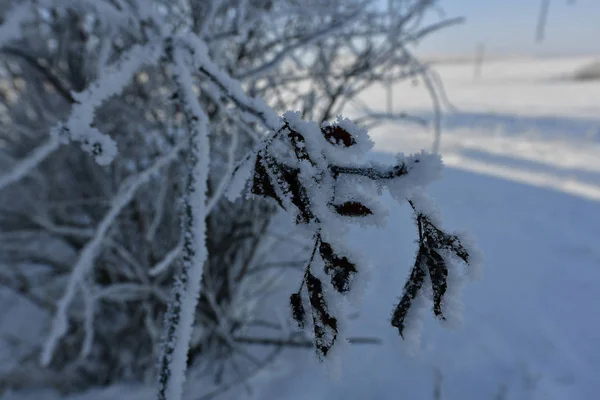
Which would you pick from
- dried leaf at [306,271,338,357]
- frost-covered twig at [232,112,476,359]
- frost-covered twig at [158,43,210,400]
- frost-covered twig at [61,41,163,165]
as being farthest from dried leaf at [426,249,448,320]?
frost-covered twig at [61,41,163,165]

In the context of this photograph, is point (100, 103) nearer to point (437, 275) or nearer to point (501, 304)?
point (437, 275)

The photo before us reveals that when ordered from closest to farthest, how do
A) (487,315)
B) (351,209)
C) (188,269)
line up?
(351,209), (188,269), (487,315)

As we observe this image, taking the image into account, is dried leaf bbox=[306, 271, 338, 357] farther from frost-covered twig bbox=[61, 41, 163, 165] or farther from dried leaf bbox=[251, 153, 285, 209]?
frost-covered twig bbox=[61, 41, 163, 165]

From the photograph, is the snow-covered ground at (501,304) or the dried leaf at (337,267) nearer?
the dried leaf at (337,267)

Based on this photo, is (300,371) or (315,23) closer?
(300,371)

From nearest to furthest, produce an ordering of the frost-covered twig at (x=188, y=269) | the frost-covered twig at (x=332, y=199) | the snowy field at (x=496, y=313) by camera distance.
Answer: the frost-covered twig at (x=332, y=199) → the frost-covered twig at (x=188, y=269) → the snowy field at (x=496, y=313)

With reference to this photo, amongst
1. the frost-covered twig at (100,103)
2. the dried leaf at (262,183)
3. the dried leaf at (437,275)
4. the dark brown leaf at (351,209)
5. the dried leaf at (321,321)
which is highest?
the frost-covered twig at (100,103)

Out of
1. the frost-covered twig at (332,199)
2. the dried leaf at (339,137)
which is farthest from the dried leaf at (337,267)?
the dried leaf at (339,137)

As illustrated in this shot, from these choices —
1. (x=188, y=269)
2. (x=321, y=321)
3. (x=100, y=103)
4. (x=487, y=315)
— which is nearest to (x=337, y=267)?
(x=321, y=321)

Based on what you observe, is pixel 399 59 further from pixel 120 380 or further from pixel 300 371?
pixel 120 380

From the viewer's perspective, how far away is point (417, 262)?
1.72 ft

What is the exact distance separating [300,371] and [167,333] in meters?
1.50

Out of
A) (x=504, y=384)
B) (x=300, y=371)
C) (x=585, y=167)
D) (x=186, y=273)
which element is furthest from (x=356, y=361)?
(x=585, y=167)

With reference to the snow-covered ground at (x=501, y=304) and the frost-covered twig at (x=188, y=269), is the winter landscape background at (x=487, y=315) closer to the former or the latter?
the snow-covered ground at (x=501, y=304)
